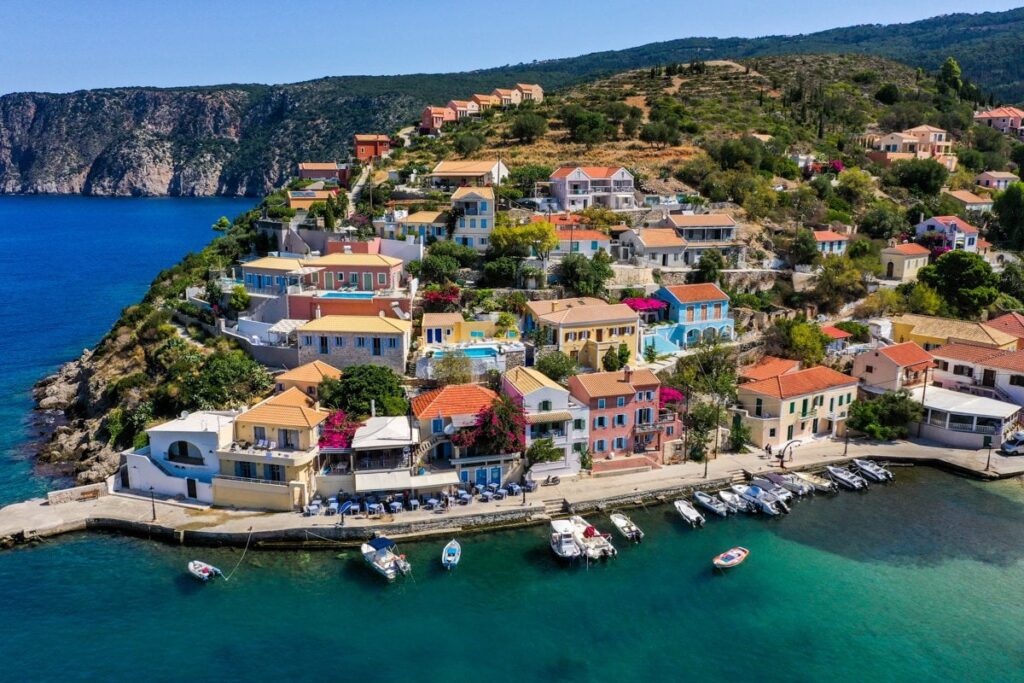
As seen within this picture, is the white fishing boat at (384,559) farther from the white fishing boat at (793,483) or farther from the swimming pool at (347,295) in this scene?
the swimming pool at (347,295)

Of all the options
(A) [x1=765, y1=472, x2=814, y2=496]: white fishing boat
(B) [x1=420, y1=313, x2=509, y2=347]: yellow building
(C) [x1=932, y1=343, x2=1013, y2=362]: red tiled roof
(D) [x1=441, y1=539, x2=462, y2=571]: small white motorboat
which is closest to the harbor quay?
(A) [x1=765, y1=472, x2=814, y2=496]: white fishing boat

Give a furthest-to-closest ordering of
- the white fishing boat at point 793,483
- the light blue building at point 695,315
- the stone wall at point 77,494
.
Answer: the light blue building at point 695,315
the white fishing boat at point 793,483
the stone wall at point 77,494

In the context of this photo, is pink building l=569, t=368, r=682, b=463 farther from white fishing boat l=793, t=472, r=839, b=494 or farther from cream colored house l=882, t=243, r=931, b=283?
cream colored house l=882, t=243, r=931, b=283

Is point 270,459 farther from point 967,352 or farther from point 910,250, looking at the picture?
point 910,250

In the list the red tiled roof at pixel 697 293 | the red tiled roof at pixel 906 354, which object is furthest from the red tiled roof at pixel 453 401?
the red tiled roof at pixel 906 354

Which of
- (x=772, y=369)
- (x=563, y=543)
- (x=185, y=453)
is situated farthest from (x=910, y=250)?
(x=185, y=453)

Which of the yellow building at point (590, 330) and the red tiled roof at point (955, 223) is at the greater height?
the red tiled roof at point (955, 223)

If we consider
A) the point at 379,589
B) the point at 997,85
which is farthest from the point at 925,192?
the point at 997,85
